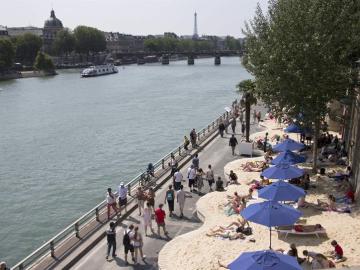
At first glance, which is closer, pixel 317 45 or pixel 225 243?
pixel 225 243

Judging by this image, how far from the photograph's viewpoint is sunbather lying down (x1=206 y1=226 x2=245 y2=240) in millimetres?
17281

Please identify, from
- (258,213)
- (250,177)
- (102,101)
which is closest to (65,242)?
(258,213)

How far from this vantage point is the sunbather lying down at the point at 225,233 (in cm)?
1728

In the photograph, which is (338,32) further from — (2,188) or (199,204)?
(2,188)

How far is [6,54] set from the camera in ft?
439

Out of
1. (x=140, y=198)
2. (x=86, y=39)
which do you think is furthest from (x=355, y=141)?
(x=86, y=39)

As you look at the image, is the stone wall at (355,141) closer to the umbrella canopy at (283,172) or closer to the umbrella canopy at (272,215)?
the umbrella canopy at (283,172)

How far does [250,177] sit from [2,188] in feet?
59.8

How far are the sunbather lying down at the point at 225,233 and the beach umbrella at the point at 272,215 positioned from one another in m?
2.04

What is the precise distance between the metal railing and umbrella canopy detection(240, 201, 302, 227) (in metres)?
6.99

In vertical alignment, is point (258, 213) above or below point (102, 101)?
above

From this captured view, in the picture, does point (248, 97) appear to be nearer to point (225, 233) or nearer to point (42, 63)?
point (225, 233)

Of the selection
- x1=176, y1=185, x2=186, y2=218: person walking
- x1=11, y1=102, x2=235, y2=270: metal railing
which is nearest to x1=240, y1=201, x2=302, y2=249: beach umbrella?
x1=176, y1=185, x2=186, y2=218: person walking

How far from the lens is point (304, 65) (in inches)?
892
